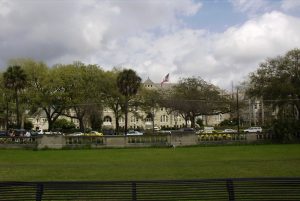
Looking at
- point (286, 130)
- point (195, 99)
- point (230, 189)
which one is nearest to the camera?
point (230, 189)

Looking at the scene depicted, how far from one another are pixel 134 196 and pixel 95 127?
91708 mm

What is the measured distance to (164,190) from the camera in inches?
407

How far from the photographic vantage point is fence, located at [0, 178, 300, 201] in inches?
383

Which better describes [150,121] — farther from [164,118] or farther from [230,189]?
[230,189]

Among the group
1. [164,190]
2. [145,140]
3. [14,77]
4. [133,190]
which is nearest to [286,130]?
[145,140]

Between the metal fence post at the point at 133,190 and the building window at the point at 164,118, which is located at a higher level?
the building window at the point at 164,118

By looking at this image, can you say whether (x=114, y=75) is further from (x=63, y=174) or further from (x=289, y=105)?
(x=63, y=174)

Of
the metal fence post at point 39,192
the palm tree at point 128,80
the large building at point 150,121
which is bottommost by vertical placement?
the metal fence post at point 39,192

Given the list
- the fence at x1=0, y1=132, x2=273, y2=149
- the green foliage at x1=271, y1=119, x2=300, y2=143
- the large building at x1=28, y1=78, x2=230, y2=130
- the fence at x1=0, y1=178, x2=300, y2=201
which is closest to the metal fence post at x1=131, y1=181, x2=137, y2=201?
the fence at x1=0, y1=178, x2=300, y2=201

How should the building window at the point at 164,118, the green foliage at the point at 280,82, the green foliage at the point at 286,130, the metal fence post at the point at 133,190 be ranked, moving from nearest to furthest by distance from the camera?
the metal fence post at the point at 133,190 → the green foliage at the point at 286,130 → the green foliage at the point at 280,82 → the building window at the point at 164,118

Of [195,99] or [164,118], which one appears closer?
[195,99]

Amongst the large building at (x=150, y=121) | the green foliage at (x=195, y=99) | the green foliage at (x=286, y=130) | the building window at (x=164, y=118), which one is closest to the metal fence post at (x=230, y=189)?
the green foliage at (x=286, y=130)

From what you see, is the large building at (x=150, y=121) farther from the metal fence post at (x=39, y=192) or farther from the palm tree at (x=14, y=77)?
the metal fence post at (x=39, y=192)

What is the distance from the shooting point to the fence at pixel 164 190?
974cm
